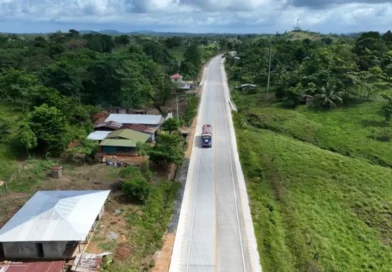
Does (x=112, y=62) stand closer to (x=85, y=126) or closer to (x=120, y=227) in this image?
(x=85, y=126)

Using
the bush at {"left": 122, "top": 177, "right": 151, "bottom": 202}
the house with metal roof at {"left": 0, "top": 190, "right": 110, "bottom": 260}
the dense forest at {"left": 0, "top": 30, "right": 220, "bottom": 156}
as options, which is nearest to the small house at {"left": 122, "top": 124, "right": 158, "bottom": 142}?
the dense forest at {"left": 0, "top": 30, "right": 220, "bottom": 156}

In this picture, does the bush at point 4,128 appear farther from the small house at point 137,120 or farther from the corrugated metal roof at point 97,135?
the small house at point 137,120

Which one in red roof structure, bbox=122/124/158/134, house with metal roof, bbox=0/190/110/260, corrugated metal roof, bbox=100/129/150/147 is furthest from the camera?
red roof structure, bbox=122/124/158/134

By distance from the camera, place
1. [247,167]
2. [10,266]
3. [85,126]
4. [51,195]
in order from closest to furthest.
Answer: [10,266] < [51,195] < [247,167] < [85,126]

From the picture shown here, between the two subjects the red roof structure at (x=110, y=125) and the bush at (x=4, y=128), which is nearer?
the bush at (x=4, y=128)

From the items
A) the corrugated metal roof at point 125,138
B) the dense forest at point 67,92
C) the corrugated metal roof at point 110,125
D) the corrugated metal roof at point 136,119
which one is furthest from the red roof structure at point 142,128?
the dense forest at point 67,92

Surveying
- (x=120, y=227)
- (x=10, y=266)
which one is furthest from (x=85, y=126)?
(x=10, y=266)

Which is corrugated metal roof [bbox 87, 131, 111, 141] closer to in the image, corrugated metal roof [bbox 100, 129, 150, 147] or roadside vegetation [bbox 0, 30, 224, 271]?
corrugated metal roof [bbox 100, 129, 150, 147]
